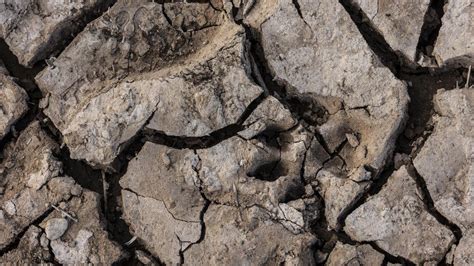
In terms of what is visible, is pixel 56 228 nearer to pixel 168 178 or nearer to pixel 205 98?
pixel 168 178

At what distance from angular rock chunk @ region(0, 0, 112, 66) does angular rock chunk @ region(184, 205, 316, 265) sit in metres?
1.35

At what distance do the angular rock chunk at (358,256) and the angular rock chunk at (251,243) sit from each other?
137 millimetres

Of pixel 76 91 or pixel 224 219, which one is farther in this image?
pixel 76 91

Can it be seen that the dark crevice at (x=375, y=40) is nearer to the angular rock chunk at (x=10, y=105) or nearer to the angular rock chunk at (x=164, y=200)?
the angular rock chunk at (x=164, y=200)

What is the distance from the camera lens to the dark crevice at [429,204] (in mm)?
3072

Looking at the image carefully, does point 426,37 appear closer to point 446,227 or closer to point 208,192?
point 446,227

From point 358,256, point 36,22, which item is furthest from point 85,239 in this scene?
point 358,256

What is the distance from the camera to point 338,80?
10.8 feet

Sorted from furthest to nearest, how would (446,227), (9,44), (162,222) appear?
(9,44) → (162,222) → (446,227)

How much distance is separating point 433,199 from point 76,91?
192cm

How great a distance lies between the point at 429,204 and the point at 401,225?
171 mm

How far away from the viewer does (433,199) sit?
3105mm

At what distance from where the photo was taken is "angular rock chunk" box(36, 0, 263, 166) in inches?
127

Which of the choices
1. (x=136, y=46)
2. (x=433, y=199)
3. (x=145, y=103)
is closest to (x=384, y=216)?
(x=433, y=199)
